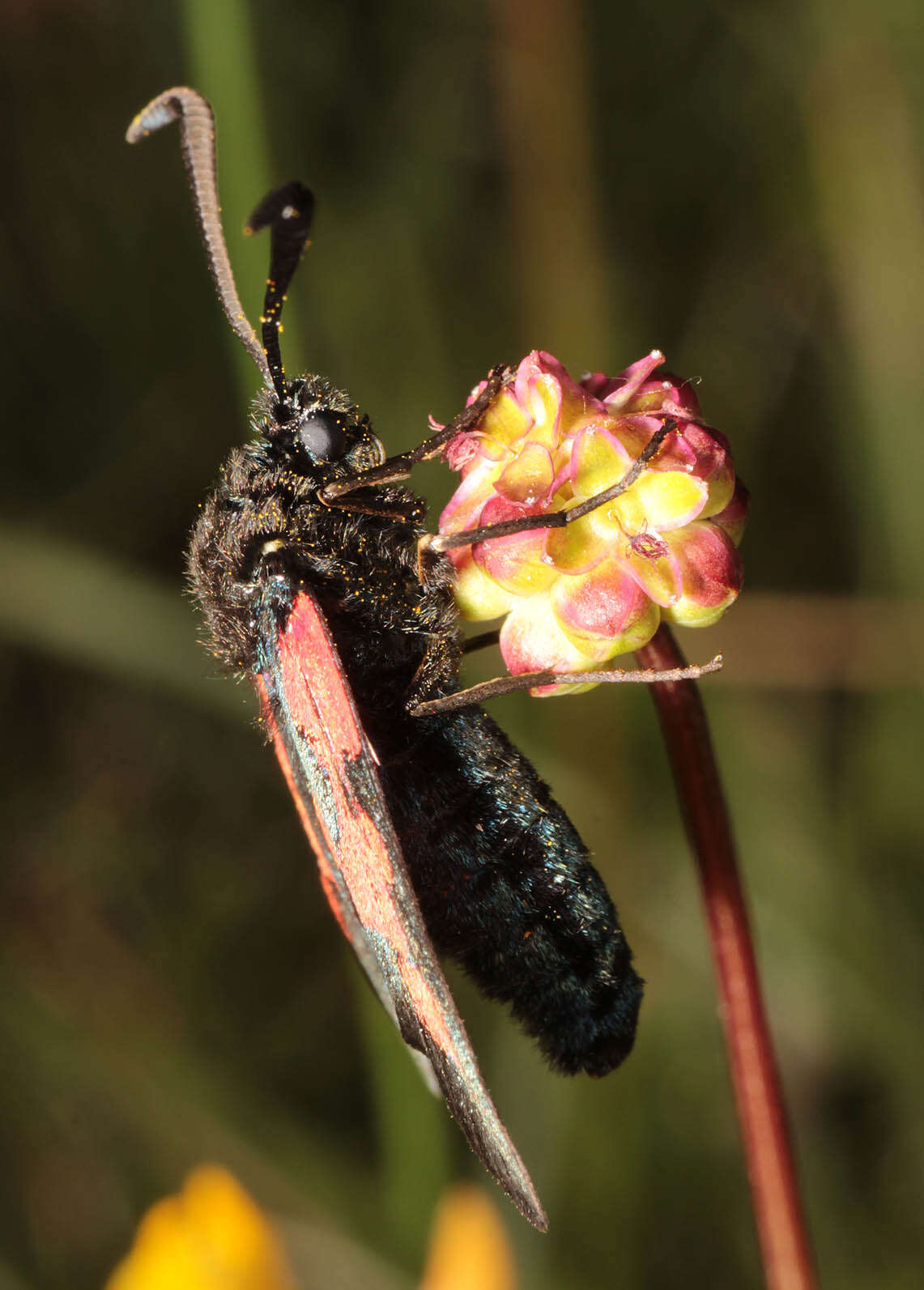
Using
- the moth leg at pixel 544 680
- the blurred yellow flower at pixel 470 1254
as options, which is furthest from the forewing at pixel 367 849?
the blurred yellow flower at pixel 470 1254

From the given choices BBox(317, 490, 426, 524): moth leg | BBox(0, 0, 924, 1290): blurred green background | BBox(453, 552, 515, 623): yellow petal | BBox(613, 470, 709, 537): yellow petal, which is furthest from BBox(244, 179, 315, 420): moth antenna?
BBox(0, 0, 924, 1290): blurred green background

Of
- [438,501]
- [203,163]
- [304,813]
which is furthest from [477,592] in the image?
[438,501]

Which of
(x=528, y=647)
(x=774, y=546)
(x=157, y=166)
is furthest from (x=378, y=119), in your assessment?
(x=528, y=647)

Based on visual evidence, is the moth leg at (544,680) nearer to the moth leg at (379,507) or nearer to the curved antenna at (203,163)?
the moth leg at (379,507)

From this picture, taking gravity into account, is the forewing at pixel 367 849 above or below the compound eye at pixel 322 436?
below

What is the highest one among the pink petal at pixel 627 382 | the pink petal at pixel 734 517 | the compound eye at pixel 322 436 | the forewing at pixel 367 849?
the compound eye at pixel 322 436

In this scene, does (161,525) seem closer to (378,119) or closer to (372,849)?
(378,119)
